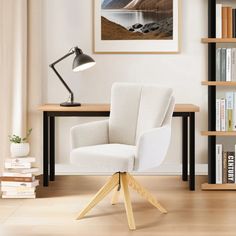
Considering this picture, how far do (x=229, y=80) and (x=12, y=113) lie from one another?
1822 mm

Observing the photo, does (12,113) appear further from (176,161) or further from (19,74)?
(176,161)

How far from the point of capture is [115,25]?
17.3ft

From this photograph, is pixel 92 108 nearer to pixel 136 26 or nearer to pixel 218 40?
pixel 136 26

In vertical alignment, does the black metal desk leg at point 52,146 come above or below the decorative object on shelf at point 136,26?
below

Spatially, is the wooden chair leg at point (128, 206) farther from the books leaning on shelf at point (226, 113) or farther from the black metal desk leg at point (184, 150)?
the black metal desk leg at point (184, 150)

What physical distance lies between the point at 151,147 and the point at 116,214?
19.9 inches

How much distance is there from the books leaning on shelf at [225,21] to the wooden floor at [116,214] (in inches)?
49.2

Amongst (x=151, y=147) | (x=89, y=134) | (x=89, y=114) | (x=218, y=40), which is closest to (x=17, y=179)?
(x=89, y=134)

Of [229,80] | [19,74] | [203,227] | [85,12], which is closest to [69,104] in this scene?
[19,74]

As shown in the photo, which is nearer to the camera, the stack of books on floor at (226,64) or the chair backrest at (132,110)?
the chair backrest at (132,110)

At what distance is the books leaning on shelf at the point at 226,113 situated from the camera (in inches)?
189

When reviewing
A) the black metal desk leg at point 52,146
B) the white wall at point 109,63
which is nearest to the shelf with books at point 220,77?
the white wall at point 109,63

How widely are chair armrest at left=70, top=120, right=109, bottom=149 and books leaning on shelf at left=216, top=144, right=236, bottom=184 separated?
984mm

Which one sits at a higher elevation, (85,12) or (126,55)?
(85,12)
